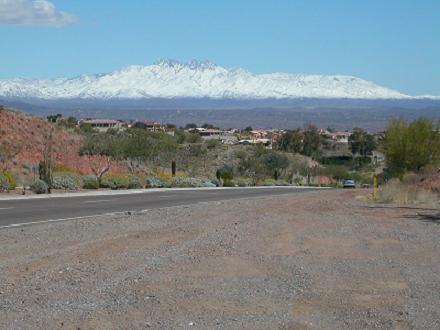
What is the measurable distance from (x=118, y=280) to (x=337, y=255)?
407cm

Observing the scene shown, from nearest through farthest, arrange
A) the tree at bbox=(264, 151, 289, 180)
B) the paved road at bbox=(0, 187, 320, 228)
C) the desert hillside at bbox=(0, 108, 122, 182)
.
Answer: the paved road at bbox=(0, 187, 320, 228), the desert hillside at bbox=(0, 108, 122, 182), the tree at bbox=(264, 151, 289, 180)

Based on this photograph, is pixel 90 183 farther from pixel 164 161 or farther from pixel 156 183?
pixel 164 161

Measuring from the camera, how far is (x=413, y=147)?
48094 mm

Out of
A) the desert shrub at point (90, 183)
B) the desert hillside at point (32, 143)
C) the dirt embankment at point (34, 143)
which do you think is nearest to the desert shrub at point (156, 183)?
the desert shrub at point (90, 183)

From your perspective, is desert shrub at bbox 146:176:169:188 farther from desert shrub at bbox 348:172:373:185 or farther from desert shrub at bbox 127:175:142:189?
desert shrub at bbox 348:172:373:185

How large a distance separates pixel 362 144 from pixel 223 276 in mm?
106621

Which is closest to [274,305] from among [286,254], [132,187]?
[286,254]

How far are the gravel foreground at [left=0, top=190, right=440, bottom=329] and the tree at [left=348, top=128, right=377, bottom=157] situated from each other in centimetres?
9822

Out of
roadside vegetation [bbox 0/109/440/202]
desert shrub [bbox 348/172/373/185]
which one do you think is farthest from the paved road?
desert shrub [bbox 348/172/373/185]

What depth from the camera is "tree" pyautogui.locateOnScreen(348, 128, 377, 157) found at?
376 ft

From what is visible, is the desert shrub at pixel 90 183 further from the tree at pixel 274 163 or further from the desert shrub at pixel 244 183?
the tree at pixel 274 163

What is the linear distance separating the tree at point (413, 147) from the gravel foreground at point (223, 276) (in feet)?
102

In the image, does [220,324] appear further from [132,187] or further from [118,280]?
[132,187]

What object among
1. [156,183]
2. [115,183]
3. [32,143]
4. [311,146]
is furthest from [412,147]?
[311,146]
